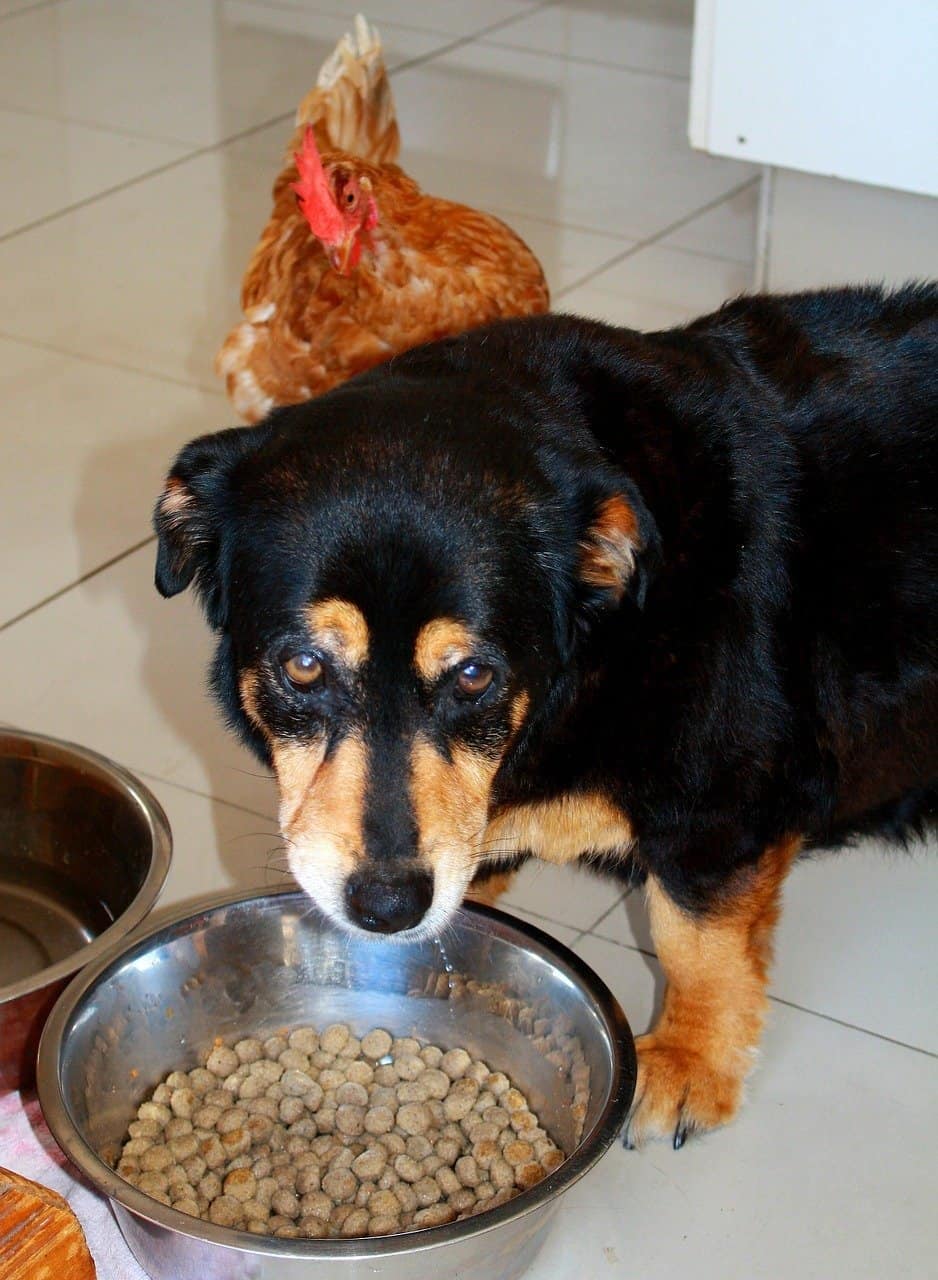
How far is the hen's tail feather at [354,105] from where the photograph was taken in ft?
10.3

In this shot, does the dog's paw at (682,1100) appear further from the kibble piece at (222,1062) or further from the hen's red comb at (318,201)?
the hen's red comb at (318,201)

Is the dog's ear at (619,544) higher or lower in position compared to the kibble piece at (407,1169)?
higher

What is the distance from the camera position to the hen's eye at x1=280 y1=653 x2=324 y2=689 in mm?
1533

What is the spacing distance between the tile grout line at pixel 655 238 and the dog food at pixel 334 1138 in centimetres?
232

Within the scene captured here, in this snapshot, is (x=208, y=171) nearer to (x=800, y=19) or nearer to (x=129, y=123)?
(x=129, y=123)

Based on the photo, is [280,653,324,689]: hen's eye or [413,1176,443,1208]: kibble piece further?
[413,1176,443,1208]: kibble piece

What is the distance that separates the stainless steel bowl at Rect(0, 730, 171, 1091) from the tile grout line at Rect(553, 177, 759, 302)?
2079 millimetres

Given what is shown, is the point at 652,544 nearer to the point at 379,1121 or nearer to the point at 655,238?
the point at 379,1121

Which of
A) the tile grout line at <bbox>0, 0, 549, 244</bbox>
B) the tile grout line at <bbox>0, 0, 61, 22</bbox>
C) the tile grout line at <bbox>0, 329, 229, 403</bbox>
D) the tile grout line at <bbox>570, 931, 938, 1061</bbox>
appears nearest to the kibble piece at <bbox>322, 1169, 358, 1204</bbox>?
the tile grout line at <bbox>570, 931, 938, 1061</bbox>

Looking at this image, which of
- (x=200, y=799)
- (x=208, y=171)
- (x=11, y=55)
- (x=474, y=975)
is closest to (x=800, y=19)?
(x=208, y=171)

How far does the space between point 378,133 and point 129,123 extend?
181cm

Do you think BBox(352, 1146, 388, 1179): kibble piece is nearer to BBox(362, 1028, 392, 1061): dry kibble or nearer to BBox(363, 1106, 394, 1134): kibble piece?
BBox(363, 1106, 394, 1134): kibble piece

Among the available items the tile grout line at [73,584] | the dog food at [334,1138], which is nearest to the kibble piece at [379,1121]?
the dog food at [334,1138]

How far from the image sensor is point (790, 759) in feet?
5.86
